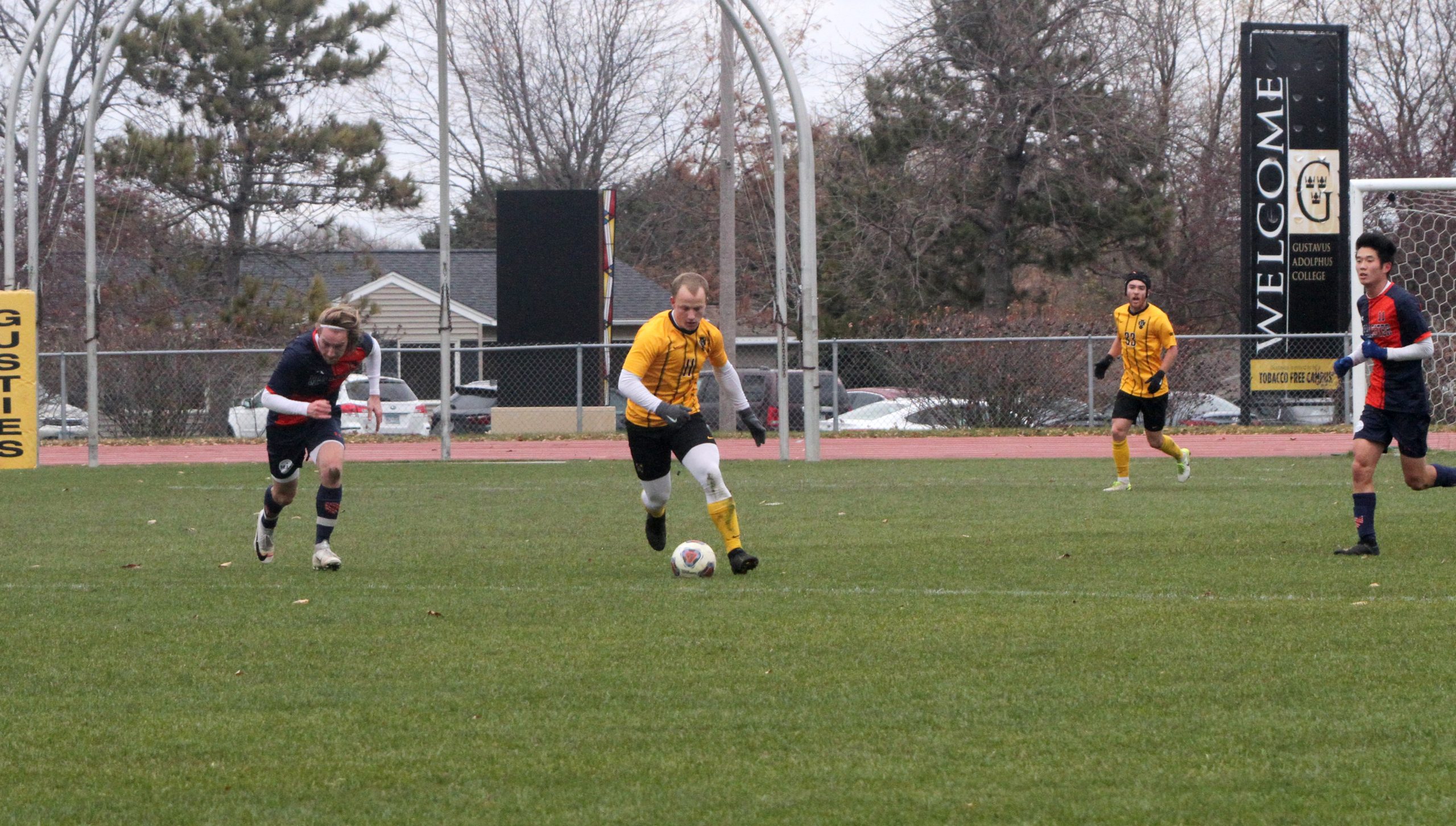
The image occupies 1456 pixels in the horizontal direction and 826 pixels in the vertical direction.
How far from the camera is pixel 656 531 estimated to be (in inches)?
405

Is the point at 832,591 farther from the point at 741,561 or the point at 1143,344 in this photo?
the point at 1143,344

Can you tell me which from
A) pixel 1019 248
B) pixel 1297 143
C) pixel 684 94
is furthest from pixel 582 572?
pixel 684 94

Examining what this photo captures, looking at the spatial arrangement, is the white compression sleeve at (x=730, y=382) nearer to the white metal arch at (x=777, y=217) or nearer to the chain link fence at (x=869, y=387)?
the white metal arch at (x=777, y=217)

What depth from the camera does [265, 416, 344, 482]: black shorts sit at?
32.7 ft

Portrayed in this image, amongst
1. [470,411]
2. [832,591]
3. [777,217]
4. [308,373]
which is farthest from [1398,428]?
[470,411]

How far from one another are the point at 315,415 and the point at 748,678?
4.20m

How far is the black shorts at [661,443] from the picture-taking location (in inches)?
371

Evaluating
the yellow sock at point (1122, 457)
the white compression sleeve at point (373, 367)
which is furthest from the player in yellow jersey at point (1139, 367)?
the white compression sleeve at point (373, 367)

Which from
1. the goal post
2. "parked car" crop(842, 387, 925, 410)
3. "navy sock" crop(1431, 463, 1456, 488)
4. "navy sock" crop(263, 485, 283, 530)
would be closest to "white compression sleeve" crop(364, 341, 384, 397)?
"navy sock" crop(263, 485, 283, 530)

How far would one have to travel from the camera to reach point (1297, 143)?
27.0 meters

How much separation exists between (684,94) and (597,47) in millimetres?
2999

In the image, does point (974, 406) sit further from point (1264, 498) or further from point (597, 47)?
point (597, 47)

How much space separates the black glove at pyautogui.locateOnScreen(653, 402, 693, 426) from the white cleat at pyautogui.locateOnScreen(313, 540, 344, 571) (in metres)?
2.24

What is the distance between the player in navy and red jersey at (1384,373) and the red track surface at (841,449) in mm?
11136
